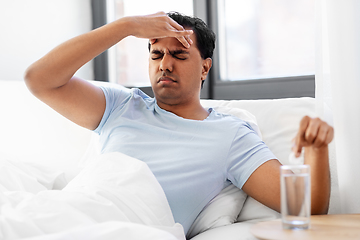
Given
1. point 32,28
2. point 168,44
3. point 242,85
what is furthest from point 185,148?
point 32,28

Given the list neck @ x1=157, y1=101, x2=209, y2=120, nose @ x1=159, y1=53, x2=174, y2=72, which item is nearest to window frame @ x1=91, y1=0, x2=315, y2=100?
neck @ x1=157, y1=101, x2=209, y2=120

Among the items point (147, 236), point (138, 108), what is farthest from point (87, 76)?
point (147, 236)

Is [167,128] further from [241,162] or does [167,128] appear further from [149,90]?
[149,90]

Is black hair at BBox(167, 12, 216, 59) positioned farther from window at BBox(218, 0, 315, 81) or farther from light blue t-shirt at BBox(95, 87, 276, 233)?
window at BBox(218, 0, 315, 81)

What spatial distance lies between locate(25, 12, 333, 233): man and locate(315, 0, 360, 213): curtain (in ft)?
0.23

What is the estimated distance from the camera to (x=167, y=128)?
4.05 feet

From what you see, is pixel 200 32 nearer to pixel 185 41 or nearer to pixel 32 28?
pixel 185 41

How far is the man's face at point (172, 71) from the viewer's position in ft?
4.23

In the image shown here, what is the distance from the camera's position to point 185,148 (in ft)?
3.79

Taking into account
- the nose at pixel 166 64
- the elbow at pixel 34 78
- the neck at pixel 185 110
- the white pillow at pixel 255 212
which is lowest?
the white pillow at pixel 255 212

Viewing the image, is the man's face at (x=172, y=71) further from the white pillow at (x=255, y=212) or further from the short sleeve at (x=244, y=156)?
the white pillow at (x=255, y=212)

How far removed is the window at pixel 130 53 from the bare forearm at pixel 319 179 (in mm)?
1486

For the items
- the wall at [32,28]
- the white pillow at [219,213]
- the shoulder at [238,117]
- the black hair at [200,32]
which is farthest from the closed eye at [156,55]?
the wall at [32,28]

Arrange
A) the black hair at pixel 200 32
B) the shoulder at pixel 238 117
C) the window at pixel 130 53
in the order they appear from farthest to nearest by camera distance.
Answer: the window at pixel 130 53
the black hair at pixel 200 32
the shoulder at pixel 238 117
